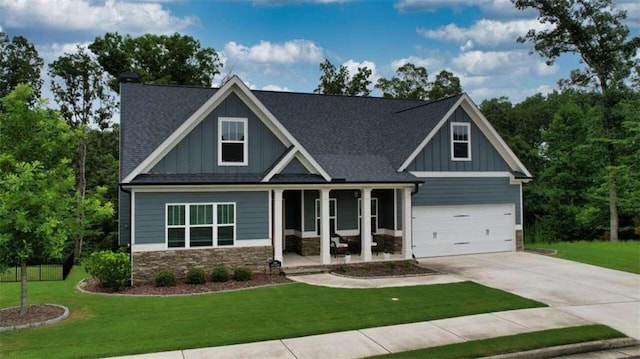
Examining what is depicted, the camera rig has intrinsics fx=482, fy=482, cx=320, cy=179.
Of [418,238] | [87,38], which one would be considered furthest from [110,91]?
[418,238]

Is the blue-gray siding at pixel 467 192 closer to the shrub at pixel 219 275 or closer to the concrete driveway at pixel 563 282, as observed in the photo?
the concrete driveway at pixel 563 282

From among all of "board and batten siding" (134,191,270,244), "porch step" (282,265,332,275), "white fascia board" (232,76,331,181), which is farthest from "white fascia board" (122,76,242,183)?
"porch step" (282,265,332,275)

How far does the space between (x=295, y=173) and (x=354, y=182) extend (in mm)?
2237

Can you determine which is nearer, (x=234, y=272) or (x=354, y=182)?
(x=234, y=272)

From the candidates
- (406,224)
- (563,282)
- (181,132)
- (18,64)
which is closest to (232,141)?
(181,132)

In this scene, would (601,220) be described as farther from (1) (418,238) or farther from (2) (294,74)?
(2) (294,74)

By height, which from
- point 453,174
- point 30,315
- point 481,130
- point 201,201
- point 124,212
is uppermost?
point 481,130

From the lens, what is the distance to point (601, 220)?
32.6 m

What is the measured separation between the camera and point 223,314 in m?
11.0

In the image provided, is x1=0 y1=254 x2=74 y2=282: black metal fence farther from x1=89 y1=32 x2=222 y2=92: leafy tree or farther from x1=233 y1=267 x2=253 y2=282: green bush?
x1=89 y1=32 x2=222 y2=92: leafy tree

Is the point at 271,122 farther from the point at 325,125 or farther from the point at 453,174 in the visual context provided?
the point at 453,174

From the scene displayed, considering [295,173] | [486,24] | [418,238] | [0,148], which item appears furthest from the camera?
[486,24]

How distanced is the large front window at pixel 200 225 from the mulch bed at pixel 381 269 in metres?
3.95

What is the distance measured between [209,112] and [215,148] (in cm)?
122
